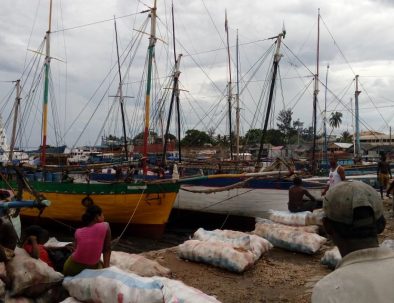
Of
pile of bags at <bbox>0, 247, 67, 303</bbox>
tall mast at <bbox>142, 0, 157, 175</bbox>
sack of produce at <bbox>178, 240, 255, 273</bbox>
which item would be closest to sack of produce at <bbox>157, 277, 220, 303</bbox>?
pile of bags at <bbox>0, 247, 67, 303</bbox>

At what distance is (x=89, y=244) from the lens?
5250 mm

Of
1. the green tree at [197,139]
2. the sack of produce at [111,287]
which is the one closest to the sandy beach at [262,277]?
the sack of produce at [111,287]

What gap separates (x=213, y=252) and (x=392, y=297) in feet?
18.2

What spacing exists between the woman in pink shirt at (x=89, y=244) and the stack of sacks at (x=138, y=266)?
0.71 m

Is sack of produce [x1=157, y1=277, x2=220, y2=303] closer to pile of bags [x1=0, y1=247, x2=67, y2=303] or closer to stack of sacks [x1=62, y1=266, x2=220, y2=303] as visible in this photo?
stack of sacks [x1=62, y1=266, x2=220, y2=303]

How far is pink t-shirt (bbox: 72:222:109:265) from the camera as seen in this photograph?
5.26 m

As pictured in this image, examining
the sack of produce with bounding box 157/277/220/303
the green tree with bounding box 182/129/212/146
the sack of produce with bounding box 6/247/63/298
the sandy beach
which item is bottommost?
the sandy beach

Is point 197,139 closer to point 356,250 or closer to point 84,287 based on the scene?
point 84,287

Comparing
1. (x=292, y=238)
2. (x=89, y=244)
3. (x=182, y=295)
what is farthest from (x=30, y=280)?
(x=292, y=238)

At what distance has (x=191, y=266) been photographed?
279 inches

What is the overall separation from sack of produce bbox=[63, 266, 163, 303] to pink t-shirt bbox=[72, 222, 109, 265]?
23cm

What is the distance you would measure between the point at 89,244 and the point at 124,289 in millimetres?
903

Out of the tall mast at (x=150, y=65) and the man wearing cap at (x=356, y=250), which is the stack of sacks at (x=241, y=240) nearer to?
the man wearing cap at (x=356, y=250)

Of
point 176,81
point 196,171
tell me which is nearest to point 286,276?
point 196,171
